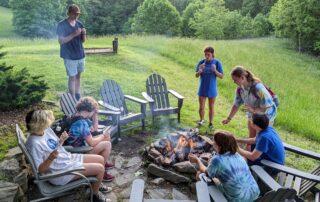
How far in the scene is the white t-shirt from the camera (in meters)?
3.30

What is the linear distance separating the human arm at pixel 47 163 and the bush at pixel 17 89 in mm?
2395

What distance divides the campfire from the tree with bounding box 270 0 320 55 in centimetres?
2365

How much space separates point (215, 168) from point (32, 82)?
4.00 meters

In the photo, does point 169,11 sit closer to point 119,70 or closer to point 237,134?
point 119,70

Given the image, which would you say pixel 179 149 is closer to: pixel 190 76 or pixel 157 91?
pixel 157 91

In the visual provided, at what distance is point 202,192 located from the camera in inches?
115

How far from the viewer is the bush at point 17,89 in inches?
209

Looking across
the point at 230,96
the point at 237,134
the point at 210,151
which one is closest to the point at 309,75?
the point at 230,96

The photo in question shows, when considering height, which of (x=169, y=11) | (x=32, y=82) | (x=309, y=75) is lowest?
(x=309, y=75)

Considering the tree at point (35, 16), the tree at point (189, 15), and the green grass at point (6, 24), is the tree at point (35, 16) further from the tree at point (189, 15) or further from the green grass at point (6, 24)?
the tree at point (189, 15)

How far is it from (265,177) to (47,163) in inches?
81.3

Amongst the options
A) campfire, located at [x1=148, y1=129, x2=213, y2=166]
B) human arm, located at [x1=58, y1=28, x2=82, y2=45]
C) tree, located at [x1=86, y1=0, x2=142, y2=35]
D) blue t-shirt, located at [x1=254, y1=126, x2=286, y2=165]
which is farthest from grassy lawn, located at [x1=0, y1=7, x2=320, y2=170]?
tree, located at [x1=86, y1=0, x2=142, y2=35]

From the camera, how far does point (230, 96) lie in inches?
369

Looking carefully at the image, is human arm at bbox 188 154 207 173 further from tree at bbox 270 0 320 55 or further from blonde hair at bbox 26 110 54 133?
tree at bbox 270 0 320 55
